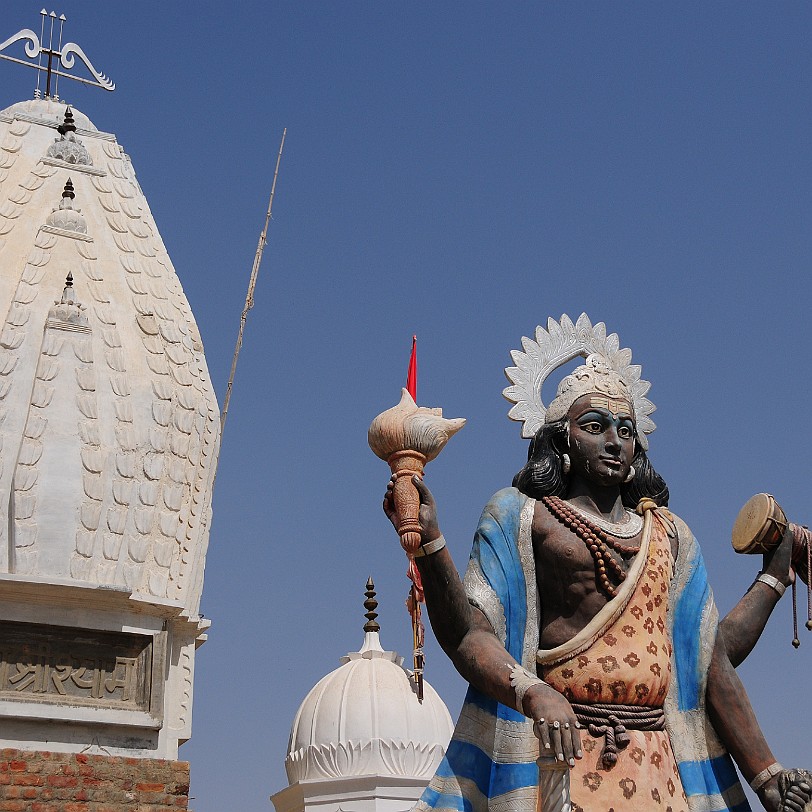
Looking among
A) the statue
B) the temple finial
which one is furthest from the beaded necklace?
the temple finial

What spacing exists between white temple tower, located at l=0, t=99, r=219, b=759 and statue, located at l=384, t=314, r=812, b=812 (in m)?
6.44

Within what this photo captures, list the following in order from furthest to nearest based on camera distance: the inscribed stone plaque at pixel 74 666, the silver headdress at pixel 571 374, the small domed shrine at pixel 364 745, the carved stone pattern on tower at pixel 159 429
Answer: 1. the small domed shrine at pixel 364 745
2. the carved stone pattern on tower at pixel 159 429
3. the inscribed stone plaque at pixel 74 666
4. the silver headdress at pixel 571 374

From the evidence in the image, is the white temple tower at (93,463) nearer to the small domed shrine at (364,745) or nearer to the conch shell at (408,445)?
the small domed shrine at (364,745)

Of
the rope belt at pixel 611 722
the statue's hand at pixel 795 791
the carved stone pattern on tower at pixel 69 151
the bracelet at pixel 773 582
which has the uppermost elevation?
the carved stone pattern on tower at pixel 69 151

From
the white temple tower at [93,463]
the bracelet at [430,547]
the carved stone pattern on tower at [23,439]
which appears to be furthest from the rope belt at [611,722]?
the carved stone pattern on tower at [23,439]

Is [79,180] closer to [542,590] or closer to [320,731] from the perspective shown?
[320,731]

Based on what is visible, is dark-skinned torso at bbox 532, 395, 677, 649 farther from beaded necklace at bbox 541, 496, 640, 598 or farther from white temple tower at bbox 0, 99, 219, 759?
white temple tower at bbox 0, 99, 219, 759

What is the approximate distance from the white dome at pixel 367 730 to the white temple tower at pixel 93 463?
12.2ft

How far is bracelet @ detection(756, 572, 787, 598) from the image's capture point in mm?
6242

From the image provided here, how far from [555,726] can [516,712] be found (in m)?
0.51

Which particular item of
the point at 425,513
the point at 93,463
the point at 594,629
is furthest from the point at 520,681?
the point at 93,463

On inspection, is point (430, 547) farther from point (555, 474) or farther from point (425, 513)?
point (555, 474)

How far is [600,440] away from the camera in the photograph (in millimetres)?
6094

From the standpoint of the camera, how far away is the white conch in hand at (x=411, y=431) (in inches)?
221
